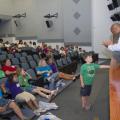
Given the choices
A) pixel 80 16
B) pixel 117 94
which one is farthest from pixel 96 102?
pixel 80 16

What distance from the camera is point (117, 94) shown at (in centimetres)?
307

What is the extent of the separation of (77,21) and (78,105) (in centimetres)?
1430

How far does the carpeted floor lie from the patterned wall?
11.2 m

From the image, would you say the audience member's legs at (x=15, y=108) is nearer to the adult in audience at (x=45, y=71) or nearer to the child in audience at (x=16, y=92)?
the child in audience at (x=16, y=92)

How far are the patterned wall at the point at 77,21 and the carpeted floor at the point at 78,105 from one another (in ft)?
36.8

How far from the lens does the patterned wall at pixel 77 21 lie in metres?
20.0

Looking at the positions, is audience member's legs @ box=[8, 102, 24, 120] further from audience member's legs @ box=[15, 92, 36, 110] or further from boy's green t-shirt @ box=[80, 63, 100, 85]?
boy's green t-shirt @ box=[80, 63, 100, 85]

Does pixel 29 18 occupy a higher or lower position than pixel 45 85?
higher

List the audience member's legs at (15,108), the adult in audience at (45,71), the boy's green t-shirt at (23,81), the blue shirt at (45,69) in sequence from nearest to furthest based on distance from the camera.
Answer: the audience member's legs at (15,108) → the boy's green t-shirt at (23,81) → the adult in audience at (45,71) → the blue shirt at (45,69)

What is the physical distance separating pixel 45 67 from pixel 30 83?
4.30ft

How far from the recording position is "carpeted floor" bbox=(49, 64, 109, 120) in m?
5.83

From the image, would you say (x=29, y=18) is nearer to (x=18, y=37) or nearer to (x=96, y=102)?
(x=18, y=37)

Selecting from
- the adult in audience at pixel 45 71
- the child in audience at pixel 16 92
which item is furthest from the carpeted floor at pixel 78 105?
the child in audience at pixel 16 92

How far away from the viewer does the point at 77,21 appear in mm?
20484
